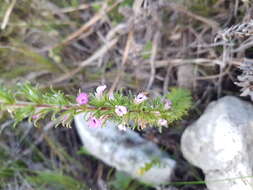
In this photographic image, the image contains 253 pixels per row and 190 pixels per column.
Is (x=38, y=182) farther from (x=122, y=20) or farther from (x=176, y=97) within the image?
(x=122, y=20)

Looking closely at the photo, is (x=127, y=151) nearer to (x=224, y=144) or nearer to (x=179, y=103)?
(x=179, y=103)

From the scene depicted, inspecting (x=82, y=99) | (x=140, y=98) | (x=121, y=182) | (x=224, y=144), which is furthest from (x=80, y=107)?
(x=121, y=182)

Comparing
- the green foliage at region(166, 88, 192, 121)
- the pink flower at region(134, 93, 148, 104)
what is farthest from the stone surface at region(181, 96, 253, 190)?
the pink flower at region(134, 93, 148, 104)

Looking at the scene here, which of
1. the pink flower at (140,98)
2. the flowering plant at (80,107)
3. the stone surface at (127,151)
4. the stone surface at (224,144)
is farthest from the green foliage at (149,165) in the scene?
the pink flower at (140,98)

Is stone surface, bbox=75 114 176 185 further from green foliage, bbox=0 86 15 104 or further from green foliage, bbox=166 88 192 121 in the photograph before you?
green foliage, bbox=0 86 15 104

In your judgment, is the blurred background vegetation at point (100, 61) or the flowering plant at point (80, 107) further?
the blurred background vegetation at point (100, 61)

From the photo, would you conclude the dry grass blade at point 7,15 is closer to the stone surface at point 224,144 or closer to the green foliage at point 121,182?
the green foliage at point 121,182
